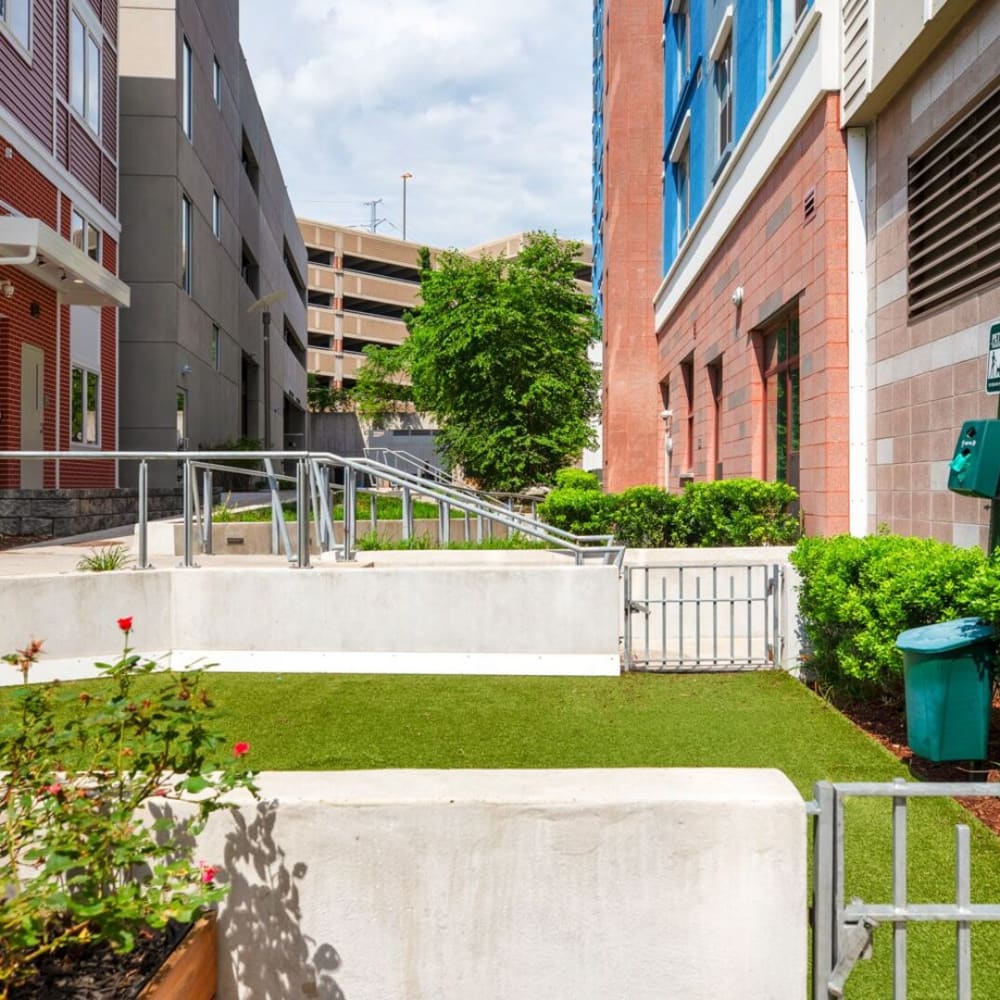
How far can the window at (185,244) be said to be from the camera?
2461 cm

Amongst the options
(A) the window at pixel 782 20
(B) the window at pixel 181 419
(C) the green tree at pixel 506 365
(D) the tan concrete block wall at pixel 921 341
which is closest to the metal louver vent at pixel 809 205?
(D) the tan concrete block wall at pixel 921 341

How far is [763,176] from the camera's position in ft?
43.0

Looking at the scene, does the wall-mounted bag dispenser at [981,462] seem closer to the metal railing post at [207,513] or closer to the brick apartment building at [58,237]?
the metal railing post at [207,513]

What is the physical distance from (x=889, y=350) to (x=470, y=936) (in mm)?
8327

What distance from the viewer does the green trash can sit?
17.0ft

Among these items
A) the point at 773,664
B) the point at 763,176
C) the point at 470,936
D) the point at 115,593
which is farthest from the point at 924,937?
the point at 763,176

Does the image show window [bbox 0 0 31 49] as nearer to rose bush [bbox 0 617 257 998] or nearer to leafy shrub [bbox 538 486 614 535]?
leafy shrub [bbox 538 486 614 535]

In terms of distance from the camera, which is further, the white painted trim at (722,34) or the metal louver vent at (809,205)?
the white painted trim at (722,34)

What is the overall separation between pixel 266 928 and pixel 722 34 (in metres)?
17.2

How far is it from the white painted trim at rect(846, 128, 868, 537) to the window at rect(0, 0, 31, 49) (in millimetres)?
13242

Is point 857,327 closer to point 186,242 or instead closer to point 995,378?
point 995,378

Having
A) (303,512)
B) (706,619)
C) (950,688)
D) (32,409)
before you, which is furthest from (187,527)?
(32,409)

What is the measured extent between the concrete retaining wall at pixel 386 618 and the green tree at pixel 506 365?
16.7m

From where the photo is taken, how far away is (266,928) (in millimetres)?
2725
